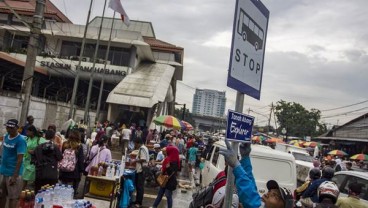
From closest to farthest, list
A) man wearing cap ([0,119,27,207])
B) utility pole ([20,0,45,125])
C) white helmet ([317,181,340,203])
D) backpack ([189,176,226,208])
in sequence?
white helmet ([317,181,340,203]) < backpack ([189,176,226,208]) < man wearing cap ([0,119,27,207]) < utility pole ([20,0,45,125])

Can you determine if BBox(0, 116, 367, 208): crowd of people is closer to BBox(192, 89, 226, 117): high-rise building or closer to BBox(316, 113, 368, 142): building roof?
BBox(316, 113, 368, 142): building roof

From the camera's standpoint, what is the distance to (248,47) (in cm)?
296

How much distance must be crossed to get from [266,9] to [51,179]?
5.03 m

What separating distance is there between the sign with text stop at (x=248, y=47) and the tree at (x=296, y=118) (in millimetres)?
60876

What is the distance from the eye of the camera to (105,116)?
36.7 metres

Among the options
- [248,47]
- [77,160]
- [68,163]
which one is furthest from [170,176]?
[248,47]

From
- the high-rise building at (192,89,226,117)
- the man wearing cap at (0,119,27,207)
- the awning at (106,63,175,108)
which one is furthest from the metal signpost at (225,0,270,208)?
the high-rise building at (192,89,226,117)

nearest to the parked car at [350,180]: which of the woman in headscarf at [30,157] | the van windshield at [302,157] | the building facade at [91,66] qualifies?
the woman in headscarf at [30,157]

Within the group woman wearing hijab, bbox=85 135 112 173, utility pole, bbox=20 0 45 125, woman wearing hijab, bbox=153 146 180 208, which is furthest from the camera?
utility pole, bbox=20 0 45 125

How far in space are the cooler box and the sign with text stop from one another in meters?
5.56

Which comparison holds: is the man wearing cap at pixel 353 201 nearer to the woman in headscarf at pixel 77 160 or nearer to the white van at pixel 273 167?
the white van at pixel 273 167

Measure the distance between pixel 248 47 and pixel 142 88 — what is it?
31669 mm

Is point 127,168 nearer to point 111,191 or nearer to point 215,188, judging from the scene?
point 111,191

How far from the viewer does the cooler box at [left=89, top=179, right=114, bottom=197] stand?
8.05m
